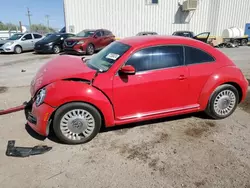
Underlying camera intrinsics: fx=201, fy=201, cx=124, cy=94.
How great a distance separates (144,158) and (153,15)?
18.6 meters

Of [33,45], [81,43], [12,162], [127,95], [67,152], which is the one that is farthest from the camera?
[33,45]

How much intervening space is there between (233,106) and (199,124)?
32.4 inches

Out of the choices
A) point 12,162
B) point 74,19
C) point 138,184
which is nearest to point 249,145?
point 138,184

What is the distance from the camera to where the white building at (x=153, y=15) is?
18.5 m

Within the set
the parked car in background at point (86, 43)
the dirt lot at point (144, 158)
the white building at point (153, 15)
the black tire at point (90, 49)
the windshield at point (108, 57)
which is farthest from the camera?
the white building at point (153, 15)

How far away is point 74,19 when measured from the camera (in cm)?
1859

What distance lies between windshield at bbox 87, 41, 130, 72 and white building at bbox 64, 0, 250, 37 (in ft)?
53.6

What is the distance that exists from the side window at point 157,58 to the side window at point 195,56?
0.38 feet

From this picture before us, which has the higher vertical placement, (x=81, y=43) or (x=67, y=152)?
(x=81, y=43)

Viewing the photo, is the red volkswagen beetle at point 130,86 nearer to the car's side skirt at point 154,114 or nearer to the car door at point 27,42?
→ the car's side skirt at point 154,114

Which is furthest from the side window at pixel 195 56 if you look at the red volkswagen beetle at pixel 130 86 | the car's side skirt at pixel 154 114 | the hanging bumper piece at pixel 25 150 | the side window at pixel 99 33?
the side window at pixel 99 33

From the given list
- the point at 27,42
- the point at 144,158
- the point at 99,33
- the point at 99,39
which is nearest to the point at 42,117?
the point at 144,158

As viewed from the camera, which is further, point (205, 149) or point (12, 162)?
point (205, 149)

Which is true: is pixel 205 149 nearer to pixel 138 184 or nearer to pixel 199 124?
pixel 199 124
